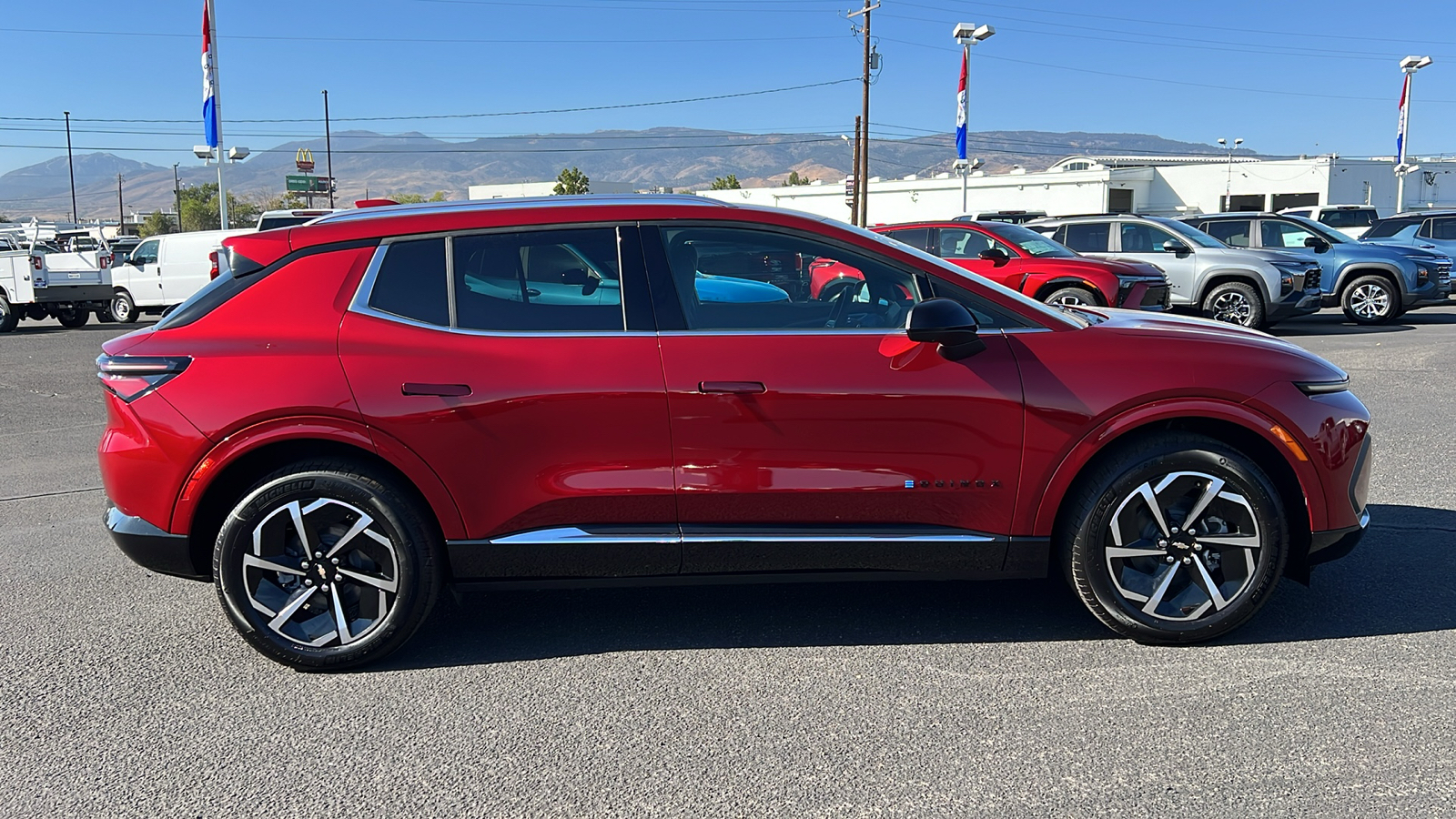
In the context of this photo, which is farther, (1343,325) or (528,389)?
(1343,325)

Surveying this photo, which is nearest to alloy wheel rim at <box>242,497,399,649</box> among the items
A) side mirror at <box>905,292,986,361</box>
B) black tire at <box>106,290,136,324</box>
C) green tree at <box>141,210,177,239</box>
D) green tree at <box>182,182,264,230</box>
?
side mirror at <box>905,292,986,361</box>

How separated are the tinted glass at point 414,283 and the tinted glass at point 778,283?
2.70 feet

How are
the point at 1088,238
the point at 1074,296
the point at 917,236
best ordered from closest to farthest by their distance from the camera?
1. the point at 1074,296
2. the point at 917,236
3. the point at 1088,238

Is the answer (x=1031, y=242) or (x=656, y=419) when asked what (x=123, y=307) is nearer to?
(x=1031, y=242)

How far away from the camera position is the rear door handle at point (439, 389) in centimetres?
368

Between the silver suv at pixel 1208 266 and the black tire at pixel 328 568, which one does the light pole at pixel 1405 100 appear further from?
the black tire at pixel 328 568

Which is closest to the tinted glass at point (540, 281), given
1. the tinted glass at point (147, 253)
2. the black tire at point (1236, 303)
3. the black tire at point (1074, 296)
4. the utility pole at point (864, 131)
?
the black tire at point (1074, 296)

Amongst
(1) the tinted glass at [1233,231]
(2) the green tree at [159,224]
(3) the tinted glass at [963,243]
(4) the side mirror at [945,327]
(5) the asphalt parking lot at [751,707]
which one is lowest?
(5) the asphalt parking lot at [751,707]

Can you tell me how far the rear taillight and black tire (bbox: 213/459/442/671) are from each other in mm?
492

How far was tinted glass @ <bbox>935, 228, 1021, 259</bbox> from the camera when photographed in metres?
14.3

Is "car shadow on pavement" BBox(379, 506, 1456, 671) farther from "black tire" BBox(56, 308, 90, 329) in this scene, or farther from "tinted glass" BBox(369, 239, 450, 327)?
"black tire" BBox(56, 308, 90, 329)

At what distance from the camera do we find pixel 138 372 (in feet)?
12.4

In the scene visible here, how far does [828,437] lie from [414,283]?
1.58 m

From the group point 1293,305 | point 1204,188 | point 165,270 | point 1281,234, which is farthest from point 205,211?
point 1293,305
